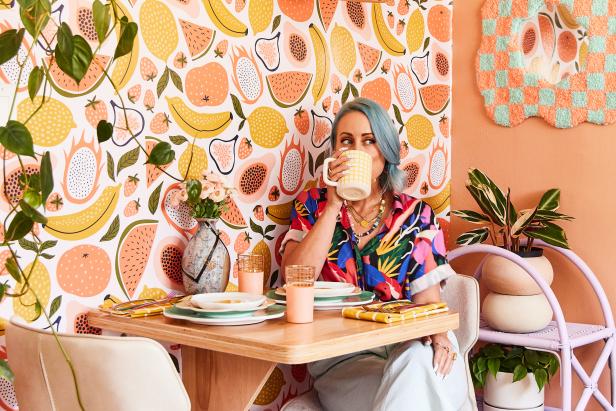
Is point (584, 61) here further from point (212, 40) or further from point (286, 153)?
point (212, 40)

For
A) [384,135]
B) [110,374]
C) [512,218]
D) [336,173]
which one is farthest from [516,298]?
[110,374]

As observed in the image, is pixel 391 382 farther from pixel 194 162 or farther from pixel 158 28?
pixel 158 28

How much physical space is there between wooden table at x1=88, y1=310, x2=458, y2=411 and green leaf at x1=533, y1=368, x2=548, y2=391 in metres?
0.71

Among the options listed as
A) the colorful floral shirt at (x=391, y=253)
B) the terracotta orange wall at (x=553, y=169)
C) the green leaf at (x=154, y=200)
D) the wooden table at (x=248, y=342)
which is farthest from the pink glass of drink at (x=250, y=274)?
the terracotta orange wall at (x=553, y=169)

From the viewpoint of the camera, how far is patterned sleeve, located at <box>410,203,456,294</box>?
220cm

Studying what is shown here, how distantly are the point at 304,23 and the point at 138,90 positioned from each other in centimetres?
67

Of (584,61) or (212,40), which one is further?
(584,61)

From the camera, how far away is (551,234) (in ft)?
8.06

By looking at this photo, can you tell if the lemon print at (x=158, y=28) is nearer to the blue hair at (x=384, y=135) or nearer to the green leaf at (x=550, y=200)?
the blue hair at (x=384, y=135)

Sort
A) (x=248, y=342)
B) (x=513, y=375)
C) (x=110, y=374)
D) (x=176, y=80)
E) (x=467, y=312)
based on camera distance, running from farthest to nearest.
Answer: (x=513, y=375)
(x=467, y=312)
(x=176, y=80)
(x=248, y=342)
(x=110, y=374)

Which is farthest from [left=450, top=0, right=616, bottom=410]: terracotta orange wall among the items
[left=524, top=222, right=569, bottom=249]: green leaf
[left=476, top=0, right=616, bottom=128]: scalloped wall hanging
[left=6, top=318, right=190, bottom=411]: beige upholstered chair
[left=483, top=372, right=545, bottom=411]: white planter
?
[left=6, top=318, right=190, bottom=411]: beige upholstered chair

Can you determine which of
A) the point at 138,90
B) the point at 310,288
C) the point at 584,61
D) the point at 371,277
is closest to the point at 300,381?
the point at 371,277

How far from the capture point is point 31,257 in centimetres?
176

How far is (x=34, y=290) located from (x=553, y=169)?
5.69 feet
